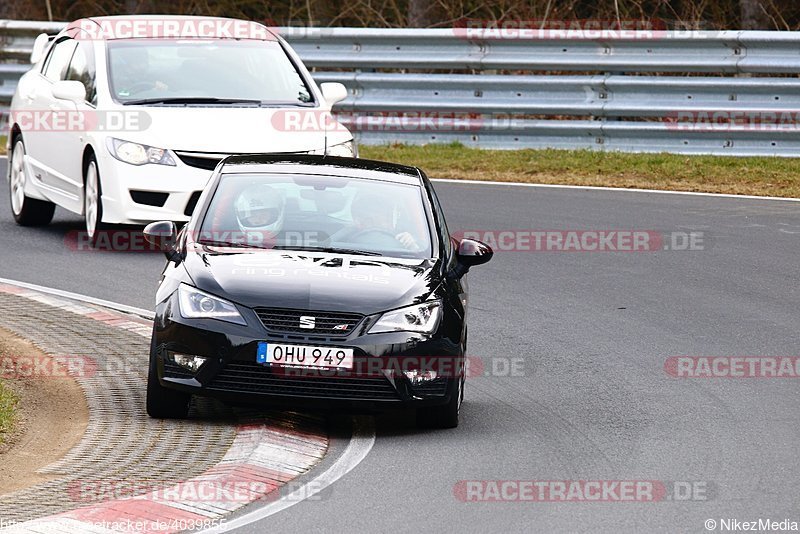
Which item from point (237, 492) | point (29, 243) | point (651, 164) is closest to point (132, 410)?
point (237, 492)

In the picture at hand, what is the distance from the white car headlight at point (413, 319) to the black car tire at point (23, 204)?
752cm

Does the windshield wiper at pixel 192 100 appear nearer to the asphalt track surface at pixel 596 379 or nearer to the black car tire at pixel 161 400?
the asphalt track surface at pixel 596 379

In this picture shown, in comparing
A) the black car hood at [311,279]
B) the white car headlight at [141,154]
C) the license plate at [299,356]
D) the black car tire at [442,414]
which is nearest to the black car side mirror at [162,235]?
the black car hood at [311,279]

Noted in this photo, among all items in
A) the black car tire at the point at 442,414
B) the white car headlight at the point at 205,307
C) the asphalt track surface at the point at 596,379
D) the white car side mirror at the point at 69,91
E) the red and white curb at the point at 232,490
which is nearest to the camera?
the red and white curb at the point at 232,490

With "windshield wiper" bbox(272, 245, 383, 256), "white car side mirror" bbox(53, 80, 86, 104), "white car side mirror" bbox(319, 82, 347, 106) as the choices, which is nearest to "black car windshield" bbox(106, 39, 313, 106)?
"white car side mirror" bbox(319, 82, 347, 106)

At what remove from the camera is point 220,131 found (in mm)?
13211

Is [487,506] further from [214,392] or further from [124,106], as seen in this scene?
[124,106]

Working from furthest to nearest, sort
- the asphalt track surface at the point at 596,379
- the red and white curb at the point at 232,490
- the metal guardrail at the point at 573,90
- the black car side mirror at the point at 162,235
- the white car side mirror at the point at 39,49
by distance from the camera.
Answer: the metal guardrail at the point at 573,90
the white car side mirror at the point at 39,49
the black car side mirror at the point at 162,235
the asphalt track surface at the point at 596,379
the red and white curb at the point at 232,490

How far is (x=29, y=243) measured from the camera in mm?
14039

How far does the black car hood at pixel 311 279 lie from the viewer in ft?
26.6

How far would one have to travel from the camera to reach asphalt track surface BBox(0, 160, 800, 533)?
6875 mm

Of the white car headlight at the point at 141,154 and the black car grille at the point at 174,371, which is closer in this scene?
the black car grille at the point at 174,371

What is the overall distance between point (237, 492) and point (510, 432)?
185 cm

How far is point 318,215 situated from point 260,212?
0.34 m
